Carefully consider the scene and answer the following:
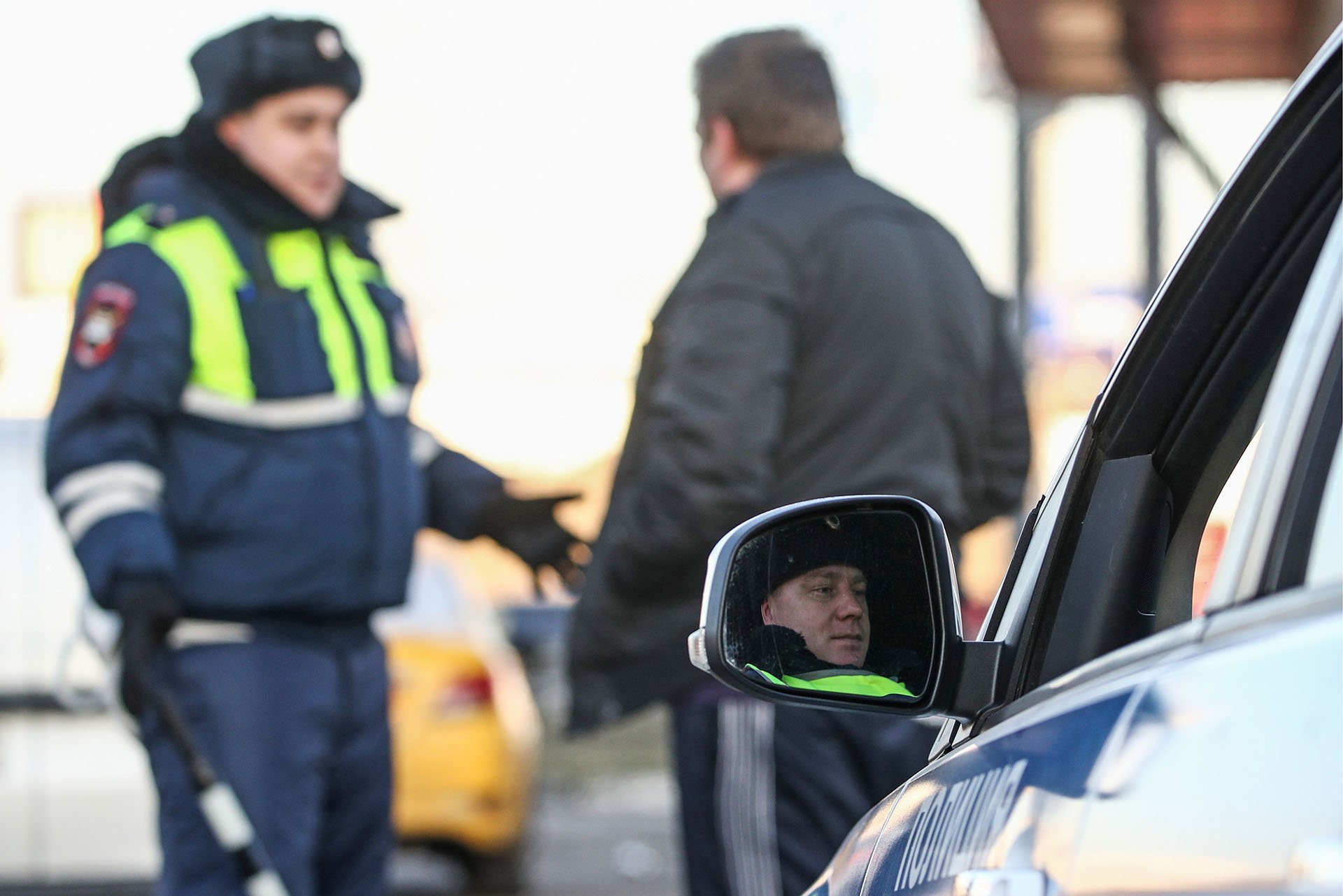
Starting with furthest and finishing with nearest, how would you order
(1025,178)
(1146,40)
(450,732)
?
(1025,178), (1146,40), (450,732)

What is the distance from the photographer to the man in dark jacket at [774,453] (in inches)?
132

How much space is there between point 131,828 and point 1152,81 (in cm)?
486

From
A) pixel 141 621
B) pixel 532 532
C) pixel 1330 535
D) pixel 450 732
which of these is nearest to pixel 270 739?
pixel 141 621

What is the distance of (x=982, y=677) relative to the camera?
5.25 ft

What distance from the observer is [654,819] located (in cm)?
892

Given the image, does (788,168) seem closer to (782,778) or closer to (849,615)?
(782,778)

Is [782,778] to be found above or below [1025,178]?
below

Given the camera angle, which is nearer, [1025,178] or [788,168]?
[788,168]

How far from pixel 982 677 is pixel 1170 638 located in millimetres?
390

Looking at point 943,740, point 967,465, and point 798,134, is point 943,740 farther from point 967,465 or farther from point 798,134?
point 798,134

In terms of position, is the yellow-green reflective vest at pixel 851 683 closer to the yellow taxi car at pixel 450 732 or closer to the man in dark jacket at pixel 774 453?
the man in dark jacket at pixel 774 453

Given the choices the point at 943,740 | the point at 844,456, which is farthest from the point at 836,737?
the point at 943,740

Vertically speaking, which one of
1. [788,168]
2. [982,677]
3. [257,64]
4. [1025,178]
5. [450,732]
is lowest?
[450,732]

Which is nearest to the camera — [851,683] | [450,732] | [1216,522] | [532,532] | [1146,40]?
[851,683]
